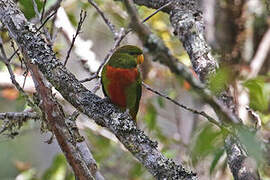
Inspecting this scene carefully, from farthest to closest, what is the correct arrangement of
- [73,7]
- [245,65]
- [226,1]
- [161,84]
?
[161,84] → [73,7] → [245,65] → [226,1]

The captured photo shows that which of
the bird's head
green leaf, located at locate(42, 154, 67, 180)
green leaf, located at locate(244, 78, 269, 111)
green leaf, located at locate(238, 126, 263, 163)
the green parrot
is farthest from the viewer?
green leaf, located at locate(42, 154, 67, 180)

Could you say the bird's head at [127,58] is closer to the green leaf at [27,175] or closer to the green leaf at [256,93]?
the green leaf at [256,93]

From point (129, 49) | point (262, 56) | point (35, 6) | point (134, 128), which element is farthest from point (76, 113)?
point (262, 56)

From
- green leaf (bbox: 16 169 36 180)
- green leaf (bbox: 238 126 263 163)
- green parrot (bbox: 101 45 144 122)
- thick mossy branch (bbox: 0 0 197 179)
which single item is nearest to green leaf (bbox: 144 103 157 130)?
green parrot (bbox: 101 45 144 122)

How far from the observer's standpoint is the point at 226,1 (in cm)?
382

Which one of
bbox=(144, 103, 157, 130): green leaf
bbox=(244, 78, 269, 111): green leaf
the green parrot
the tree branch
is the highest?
the tree branch

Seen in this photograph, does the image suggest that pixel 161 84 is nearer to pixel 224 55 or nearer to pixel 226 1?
pixel 226 1

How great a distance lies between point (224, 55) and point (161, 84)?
111 inches

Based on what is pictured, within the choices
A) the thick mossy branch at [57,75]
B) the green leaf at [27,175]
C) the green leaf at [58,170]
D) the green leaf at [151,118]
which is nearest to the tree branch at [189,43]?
the thick mossy branch at [57,75]

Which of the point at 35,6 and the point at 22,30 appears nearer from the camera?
the point at 22,30

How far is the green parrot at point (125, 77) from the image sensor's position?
9.61 feet

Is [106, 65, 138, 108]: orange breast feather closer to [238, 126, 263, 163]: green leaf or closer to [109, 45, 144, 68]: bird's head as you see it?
[109, 45, 144, 68]: bird's head

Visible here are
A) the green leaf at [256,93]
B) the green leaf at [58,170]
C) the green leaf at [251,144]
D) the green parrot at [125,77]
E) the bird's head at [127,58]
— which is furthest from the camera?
the green leaf at [58,170]

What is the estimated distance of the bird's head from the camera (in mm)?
3039
